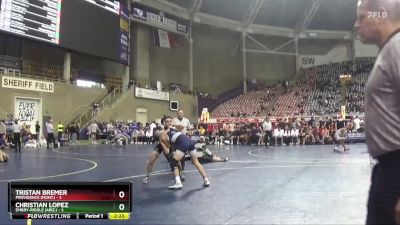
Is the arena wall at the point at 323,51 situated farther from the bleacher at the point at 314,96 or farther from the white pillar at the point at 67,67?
the white pillar at the point at 67,67

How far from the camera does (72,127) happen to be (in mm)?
25375

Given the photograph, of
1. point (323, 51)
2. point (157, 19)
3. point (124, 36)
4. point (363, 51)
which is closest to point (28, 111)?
point (124, 36)

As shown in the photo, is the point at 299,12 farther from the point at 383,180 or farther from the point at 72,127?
the point at 383,180

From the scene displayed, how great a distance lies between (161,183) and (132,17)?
26.6 m

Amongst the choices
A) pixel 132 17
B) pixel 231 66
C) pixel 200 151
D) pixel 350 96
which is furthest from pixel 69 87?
pixel 350 96

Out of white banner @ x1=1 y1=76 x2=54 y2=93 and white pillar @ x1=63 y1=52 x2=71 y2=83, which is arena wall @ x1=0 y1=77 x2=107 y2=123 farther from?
white pillar @ x1=63 y1=52 x2=71 y2=83

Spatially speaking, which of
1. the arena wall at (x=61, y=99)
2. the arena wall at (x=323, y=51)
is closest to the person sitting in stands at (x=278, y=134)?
the arena wall at (x=61, y=99)

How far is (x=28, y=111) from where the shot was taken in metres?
25.0

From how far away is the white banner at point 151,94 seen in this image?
106 ft

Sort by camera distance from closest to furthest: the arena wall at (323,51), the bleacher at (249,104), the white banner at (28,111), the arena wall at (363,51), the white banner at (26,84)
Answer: the white banner at (26,84), the white banner at (28,111), the bleacher at (249,104), the arena wall at (363,51), the arena wall at (323,51)
